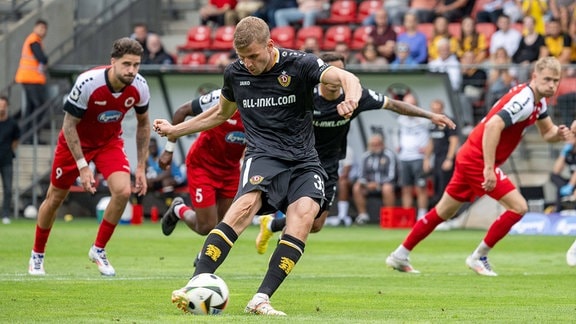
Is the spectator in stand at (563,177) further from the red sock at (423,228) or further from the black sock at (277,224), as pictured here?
the black sock at (277,224)

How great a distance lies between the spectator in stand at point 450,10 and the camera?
27.7m

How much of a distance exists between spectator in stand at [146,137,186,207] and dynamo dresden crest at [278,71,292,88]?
1777 centimetres

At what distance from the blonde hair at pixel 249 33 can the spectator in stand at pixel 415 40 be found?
17468 millimetres

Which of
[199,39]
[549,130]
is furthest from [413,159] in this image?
[549,130]

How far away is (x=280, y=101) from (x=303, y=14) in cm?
Answer: 2047

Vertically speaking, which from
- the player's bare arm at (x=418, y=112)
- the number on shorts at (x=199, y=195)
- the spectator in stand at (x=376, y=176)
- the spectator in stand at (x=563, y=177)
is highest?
the player's bare arm at (x=418, y=112)

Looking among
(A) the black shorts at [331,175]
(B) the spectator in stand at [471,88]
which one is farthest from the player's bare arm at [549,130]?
(B) the spectator in stand at [471,88]

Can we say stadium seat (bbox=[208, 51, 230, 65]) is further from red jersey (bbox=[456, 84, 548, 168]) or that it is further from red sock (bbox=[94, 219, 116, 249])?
red sock (bbox=[94, 219, 116, 249])

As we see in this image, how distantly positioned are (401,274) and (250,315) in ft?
16.7

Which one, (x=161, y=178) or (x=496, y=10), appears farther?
(x=161, y=178)

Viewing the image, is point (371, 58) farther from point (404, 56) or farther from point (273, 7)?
point (273, 7)

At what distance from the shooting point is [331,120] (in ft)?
42.2

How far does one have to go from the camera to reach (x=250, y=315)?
28.3ft

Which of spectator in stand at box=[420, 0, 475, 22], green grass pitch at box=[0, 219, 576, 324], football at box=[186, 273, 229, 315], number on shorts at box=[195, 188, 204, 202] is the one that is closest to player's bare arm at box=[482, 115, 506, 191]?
green grass pitch at box=[0, 219, 576, 324]
